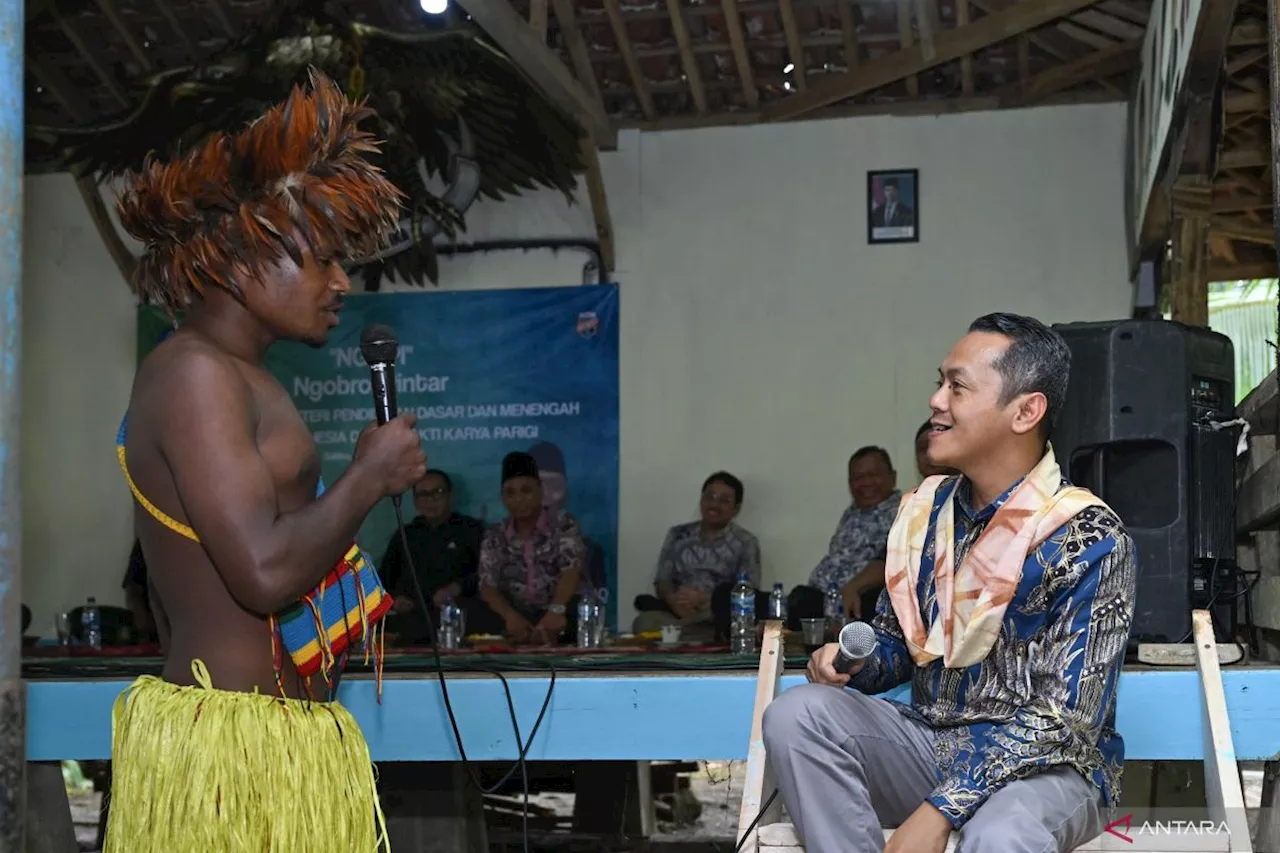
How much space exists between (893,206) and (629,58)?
171cm

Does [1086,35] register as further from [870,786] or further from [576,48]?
[870,786]

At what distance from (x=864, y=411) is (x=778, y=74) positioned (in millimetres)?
1960

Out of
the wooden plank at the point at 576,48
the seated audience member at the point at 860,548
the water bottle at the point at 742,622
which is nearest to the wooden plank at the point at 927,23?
the wooden plank at the point at 576,48

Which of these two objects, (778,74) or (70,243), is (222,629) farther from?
(70,243)

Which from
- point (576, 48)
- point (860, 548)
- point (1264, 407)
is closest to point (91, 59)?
point (576, 48)

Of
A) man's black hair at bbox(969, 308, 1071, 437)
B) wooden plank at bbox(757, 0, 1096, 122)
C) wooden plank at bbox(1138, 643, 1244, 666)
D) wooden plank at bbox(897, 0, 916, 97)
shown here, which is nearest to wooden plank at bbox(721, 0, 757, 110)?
wooden plank at bbox(757, 0, 1096, 122)

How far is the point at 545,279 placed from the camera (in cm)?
827

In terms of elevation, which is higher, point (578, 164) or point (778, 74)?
point (778, 74)

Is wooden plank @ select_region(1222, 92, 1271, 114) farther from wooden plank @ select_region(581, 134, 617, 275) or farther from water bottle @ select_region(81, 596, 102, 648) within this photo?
water bottle @ select_region(81, 596, 102, 648)

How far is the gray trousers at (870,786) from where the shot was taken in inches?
80.0

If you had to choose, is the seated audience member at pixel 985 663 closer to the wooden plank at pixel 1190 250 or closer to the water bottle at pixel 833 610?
the water bottle at pixel 833 610

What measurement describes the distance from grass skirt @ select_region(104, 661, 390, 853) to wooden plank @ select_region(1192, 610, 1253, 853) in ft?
4.54

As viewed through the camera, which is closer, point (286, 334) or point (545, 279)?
point (286, 334)

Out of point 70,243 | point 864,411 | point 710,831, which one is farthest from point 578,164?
point 710,831
